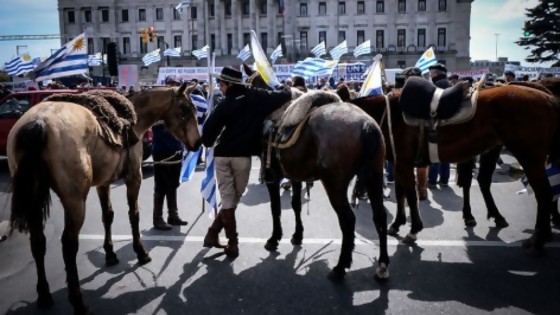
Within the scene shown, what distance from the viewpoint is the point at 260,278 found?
5.11 metres

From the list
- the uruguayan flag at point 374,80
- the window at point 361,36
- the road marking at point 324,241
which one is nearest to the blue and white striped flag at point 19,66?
the road marking at point 324,241

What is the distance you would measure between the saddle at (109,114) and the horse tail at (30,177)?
75cm

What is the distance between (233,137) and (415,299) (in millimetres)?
2717

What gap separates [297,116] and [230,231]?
1.65 meters

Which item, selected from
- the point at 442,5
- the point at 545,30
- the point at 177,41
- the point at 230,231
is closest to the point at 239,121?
the point at 230,231

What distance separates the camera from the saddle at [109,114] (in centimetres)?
486

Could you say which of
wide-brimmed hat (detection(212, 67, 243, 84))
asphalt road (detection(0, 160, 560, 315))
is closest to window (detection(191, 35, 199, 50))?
asphalt road (detection(0, 160, 560, 315))

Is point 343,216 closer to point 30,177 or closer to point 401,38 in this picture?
point 30,177

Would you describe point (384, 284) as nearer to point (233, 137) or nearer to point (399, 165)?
point (399, 165)

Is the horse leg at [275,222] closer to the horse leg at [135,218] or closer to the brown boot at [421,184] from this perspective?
the horse leg at [135,218]

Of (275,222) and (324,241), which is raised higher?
(275,222)

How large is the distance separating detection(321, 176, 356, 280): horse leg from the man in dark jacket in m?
1.27

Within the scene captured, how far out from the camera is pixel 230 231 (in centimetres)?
575

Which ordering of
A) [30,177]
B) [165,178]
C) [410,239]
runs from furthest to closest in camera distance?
[165,178], [410,239], [30,177]
